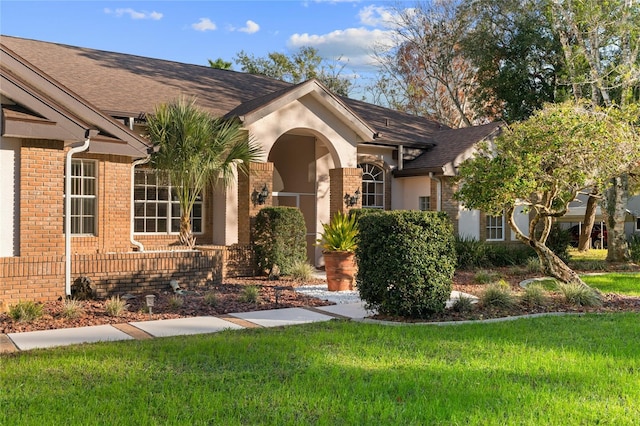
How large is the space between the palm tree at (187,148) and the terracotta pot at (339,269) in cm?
398

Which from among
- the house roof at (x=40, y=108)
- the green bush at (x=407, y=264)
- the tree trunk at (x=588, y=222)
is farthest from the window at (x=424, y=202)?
the house roof at (x=40, y=108)

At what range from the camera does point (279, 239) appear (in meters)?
15.7

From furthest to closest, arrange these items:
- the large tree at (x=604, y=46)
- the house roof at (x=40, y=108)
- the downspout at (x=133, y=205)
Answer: the large tree at (x=604, y=46)
the downspout at (x=133, y=205)
the house roof at (x=40, y=108)

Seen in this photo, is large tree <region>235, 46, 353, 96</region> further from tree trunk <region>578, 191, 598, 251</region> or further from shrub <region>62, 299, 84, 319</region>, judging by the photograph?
shrub <region>62, 299, 84, 319</region>

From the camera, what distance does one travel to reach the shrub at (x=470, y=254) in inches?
745

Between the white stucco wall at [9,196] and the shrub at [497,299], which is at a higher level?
the white stucco wall at [9,196]

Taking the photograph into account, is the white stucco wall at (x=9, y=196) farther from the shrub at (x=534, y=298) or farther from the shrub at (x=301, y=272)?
the shrub at (x=534, y=298)

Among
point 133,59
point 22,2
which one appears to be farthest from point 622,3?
point 22,2

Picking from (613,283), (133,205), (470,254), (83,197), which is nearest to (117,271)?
(83,197)

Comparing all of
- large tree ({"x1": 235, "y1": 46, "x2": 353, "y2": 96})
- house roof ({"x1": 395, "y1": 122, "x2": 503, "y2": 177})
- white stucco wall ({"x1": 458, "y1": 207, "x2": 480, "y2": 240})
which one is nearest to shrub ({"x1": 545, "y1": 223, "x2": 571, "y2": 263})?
white stucco wall ({"x1": 458, "y1": 207, "x2": 480, "y2": 240})

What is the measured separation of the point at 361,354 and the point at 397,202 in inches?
580

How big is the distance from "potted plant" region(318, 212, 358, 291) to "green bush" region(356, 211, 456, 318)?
2923 mm

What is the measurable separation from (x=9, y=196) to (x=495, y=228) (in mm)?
16651

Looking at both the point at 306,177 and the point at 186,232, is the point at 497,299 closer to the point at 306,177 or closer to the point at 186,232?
the point at 186,232
